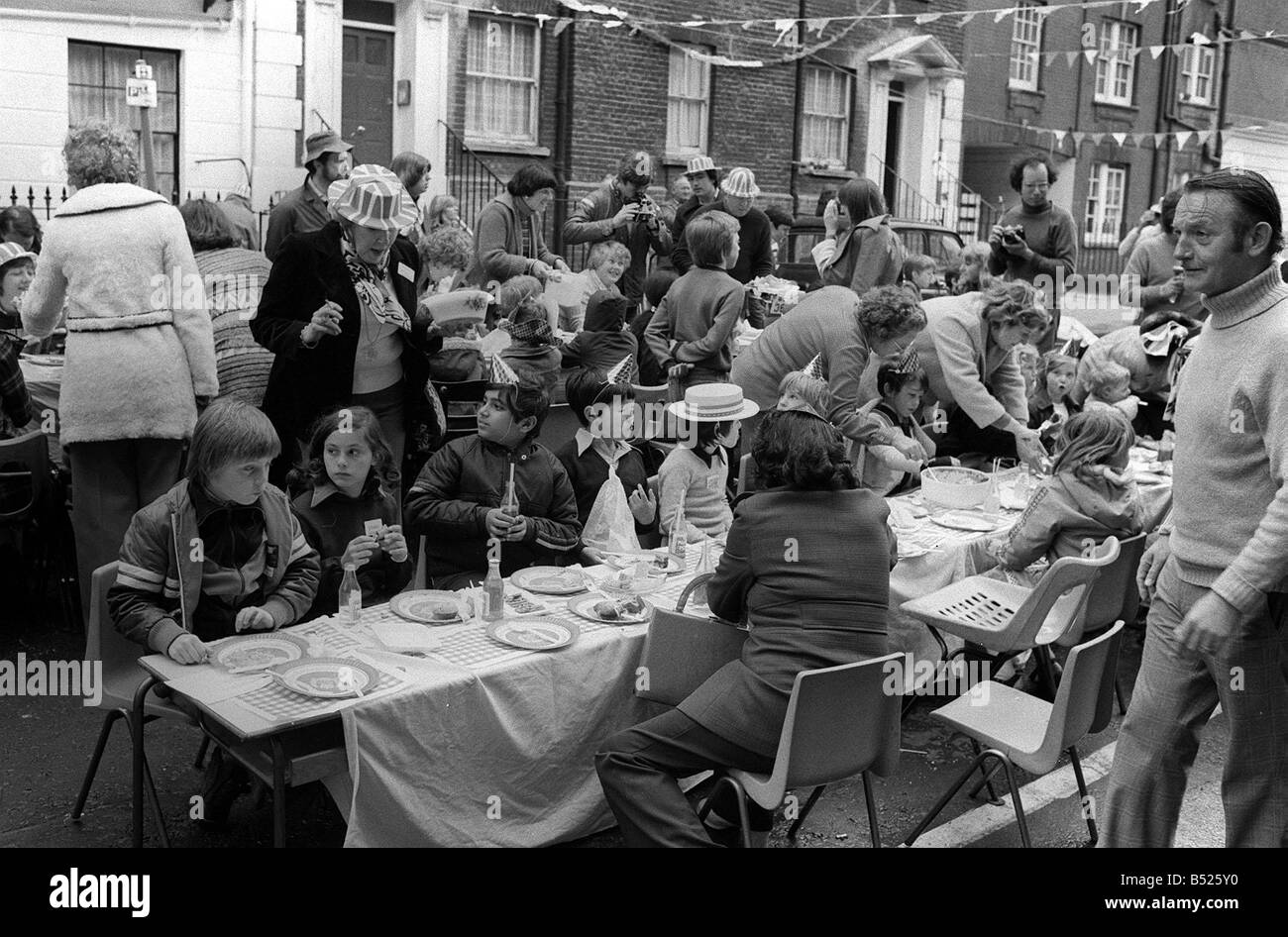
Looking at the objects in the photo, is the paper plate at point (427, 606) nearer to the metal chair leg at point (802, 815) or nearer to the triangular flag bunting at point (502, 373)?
the triangular flag bunting at point (502, 373)

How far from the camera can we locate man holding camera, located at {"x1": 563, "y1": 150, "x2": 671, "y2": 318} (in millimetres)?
9152

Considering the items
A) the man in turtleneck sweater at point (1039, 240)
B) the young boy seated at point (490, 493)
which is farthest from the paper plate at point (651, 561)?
the man in turtleneck sweater at point (1039, 240)

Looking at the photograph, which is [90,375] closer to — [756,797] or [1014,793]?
[756,797]

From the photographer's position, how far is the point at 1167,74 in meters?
26.4

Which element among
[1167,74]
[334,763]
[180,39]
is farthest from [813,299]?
[1167,74]

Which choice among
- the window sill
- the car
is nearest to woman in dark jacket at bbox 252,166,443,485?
the car

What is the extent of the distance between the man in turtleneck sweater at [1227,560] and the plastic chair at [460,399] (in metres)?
4.08

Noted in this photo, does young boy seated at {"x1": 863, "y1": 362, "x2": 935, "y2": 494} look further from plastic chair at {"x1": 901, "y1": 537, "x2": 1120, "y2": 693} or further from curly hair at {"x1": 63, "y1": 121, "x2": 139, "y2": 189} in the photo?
curly hair at {"x1": 63, "y1": 121, "x2": 139, "y2": 189}

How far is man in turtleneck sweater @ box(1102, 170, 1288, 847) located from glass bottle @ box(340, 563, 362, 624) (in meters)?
2.33

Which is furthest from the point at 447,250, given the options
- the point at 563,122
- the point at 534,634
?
the point at 563,122

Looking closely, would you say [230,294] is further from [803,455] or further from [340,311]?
[803,455]

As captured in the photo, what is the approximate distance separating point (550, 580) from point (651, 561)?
51 cm

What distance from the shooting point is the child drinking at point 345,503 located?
4.60 metres
